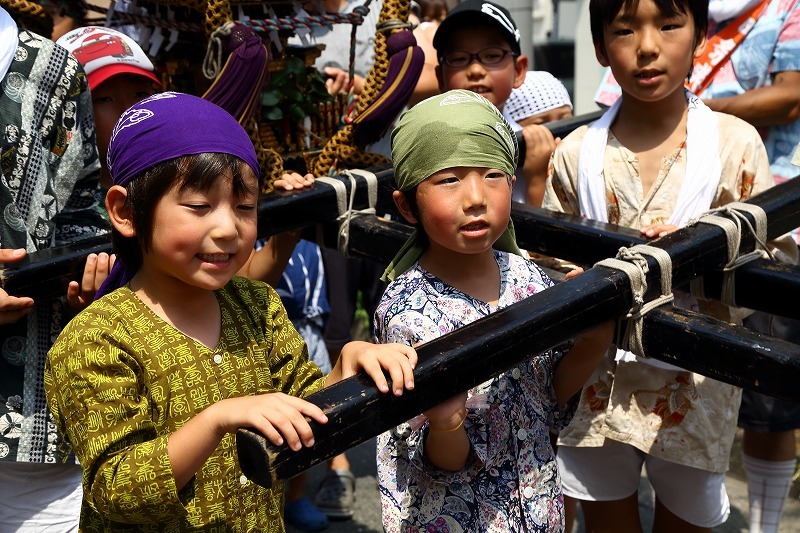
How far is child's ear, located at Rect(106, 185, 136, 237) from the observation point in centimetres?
160

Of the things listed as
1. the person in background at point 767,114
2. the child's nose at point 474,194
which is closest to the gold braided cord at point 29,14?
the child's nose at point 474,194

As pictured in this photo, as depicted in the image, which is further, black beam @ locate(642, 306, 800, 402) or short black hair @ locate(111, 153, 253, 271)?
black beam @ locate(642, 306, 800, 402)

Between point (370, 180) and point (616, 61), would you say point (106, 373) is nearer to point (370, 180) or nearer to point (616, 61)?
point (370, 180)

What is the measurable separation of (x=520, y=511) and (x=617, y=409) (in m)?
0.67

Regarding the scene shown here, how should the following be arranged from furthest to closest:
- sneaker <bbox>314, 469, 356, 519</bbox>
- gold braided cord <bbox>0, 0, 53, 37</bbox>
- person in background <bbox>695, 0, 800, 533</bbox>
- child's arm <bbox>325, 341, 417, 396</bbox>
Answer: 1. sneaker <bbox>314, 469, 356, 519</bbox>
2. person in background <bbox>695, 0, 800, 533</bbox>
3. gold braided cord <bbox>0, 0, 53, 37</bbox>
4. child's arm <bbox>325, 341, 417, 396</bbox>

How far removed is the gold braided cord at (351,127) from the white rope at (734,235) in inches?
40.0

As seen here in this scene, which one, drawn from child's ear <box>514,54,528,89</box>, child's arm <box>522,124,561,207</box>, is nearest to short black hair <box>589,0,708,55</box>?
child's arm <box>522,124,561,207</box>

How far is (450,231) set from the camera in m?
1.80

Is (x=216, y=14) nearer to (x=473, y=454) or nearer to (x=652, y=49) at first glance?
(x=652, y=49)

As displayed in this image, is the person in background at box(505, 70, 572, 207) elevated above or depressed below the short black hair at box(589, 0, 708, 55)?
below

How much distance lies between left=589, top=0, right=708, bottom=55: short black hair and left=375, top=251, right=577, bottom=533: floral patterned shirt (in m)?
0.93

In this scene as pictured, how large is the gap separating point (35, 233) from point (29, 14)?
744 millimetres

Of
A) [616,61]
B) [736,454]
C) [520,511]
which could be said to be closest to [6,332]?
[520,511]

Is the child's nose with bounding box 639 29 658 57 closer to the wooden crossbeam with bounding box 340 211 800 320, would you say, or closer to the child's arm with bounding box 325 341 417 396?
the wooden crossbeam with bounding box 340 211 800 320
